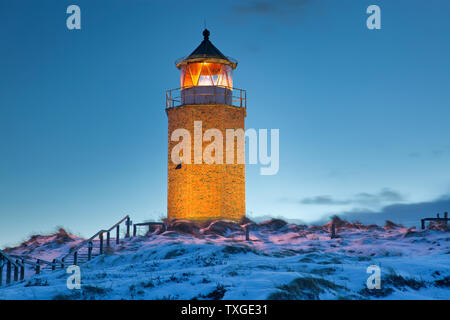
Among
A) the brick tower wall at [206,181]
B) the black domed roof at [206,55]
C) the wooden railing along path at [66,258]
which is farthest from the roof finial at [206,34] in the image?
the wooden railing along path at [66,258]

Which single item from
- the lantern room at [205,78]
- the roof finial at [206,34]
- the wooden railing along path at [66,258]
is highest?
the roof finial at [206,34]

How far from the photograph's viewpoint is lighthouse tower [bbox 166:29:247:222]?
33.9 metres

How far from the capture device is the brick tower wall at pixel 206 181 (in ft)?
111

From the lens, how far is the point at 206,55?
3466cm

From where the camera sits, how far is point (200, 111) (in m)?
34.3

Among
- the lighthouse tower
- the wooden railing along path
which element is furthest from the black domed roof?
the wooden railing along path

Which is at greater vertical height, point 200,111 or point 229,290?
point 200,111

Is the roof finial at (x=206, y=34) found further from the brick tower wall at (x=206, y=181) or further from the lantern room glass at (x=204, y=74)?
the brick tower wall at (x=206, y=181)

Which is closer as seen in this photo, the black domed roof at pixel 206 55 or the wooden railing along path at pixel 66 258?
the wooden railing along path at pixel 66 258

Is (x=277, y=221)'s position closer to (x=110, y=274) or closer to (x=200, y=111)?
(x=200, y=111)

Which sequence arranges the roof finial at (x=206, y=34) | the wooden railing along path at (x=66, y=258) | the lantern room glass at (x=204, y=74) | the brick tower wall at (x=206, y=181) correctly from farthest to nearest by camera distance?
the roof finial at (x=206, y=34)
the lantern room glass at (x=204, y=74)
the brick tower wall at (x=206, y=181)
the wooden railing along path at (x=66, y=258)

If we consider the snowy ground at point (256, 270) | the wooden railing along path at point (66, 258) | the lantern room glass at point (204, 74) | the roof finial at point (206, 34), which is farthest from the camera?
the roof finial at point (206, 34)
